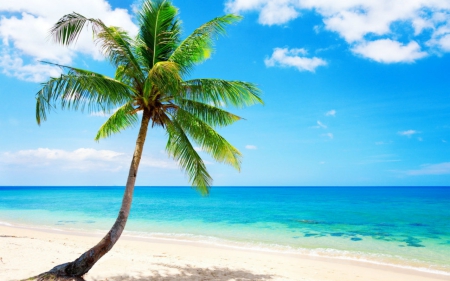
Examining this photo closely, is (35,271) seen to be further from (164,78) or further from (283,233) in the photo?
(283,233)

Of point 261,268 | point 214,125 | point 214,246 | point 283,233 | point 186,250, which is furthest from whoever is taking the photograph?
point 283,233

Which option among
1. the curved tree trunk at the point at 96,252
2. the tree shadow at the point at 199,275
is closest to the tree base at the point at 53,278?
the curved tree trunk at the point at 96,252

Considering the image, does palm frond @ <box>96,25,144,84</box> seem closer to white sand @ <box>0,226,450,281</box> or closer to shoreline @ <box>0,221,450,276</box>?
white sand @ <box>0,226,450,281</box>

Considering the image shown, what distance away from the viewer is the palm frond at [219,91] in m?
6.78

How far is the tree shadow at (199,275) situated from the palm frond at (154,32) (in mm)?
4670

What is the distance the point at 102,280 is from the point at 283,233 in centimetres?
1296

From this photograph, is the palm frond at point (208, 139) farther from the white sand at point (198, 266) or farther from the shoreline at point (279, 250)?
the shoreline at point (279, 250)

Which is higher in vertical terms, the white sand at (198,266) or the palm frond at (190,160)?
→ the palm frond at (190,160)

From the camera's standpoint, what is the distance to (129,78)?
693 centimetres

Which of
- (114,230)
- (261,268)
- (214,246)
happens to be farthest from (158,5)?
(214,246)

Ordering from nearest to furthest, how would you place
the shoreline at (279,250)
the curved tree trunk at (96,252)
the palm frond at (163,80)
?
the palm frond at (163,80) < the curved tree trunk at (96,252) < the shoreline at (279,250)

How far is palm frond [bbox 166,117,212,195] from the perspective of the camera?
24.0 ft

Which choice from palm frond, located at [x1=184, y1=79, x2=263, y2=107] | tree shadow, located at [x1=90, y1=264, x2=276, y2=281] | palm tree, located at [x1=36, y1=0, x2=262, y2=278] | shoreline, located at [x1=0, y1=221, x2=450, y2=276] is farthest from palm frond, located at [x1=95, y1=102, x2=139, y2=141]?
shoreline, located at [x1=0, y1=221, x2=450, y2=276]

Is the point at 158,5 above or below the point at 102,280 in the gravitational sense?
above
